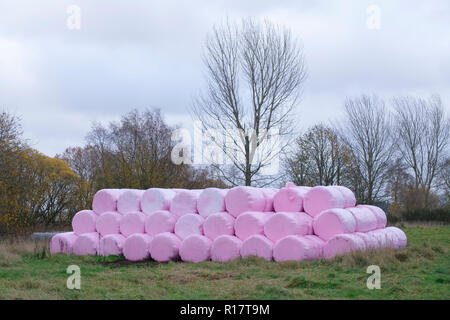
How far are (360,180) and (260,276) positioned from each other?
24062mm

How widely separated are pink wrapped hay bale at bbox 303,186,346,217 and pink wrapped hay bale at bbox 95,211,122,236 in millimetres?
4684

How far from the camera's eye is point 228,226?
11.9 m

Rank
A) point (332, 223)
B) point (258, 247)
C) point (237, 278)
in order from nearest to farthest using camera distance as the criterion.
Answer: point (237, 278) → point (332, 223) → point (258, 247)

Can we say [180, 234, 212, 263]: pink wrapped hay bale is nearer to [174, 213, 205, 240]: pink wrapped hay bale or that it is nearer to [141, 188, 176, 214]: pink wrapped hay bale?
[174, 213, 205, 240]: pink wrapped hay bale

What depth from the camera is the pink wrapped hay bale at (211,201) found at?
40.5 ft

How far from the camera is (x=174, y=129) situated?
1138 inches

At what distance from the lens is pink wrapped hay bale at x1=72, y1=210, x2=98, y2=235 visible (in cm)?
1373

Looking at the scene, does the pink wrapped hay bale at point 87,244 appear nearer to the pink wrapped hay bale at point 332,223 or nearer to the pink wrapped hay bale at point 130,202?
the pink wrapped hay bale at point 130,202

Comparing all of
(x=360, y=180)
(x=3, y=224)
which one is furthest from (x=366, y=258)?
(x=360, y=180)

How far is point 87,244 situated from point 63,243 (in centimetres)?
72

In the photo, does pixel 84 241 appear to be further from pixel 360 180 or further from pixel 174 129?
pixel 360 180

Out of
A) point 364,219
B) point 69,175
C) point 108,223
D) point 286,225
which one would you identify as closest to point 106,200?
point 108,223

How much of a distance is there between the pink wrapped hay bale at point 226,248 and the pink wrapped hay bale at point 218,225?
8.9 inches

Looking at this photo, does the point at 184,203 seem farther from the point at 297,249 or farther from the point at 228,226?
the point at 297,249
